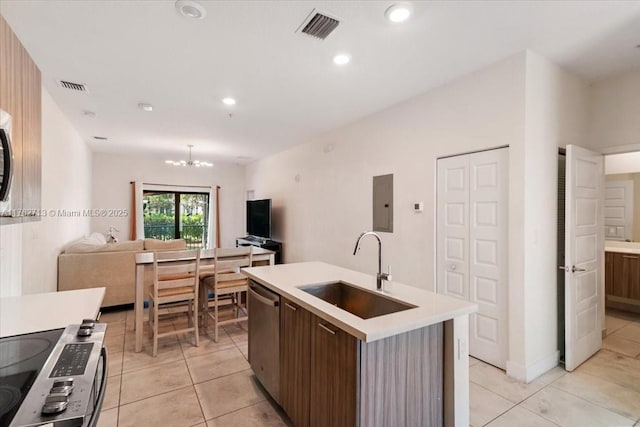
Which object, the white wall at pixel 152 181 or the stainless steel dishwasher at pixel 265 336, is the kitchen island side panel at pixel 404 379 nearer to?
the stainless steel dishwasher at pixel 265 336

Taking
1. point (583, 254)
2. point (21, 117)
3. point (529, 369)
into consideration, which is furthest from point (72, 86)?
point (583, 254)

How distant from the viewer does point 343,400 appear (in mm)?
1379

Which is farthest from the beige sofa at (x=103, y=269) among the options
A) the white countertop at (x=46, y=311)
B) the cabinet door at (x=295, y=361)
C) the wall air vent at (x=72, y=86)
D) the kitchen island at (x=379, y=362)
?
the kitchen island at (x=379, y=362)

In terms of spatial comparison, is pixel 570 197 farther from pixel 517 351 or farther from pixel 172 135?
pixel 172 135

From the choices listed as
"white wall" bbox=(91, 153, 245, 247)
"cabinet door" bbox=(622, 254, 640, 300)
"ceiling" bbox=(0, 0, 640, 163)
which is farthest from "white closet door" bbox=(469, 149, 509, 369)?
"white wall" bbox=(91, 153, 245, 247)

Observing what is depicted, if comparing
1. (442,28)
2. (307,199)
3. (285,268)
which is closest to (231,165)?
(307,199)

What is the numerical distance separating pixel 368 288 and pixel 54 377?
4.99 ft

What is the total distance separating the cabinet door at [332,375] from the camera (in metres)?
1.33

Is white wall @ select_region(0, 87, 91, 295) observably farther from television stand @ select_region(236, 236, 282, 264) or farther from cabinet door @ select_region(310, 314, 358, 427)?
television stand @ select_region(236, 236, 282, 264)

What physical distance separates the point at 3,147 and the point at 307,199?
4441mm

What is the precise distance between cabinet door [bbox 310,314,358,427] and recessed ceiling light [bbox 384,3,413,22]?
1.97 meters

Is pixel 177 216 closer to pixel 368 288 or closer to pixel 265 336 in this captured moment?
pixel 265 336

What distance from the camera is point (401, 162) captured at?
3570mm

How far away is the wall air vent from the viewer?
301 cm
